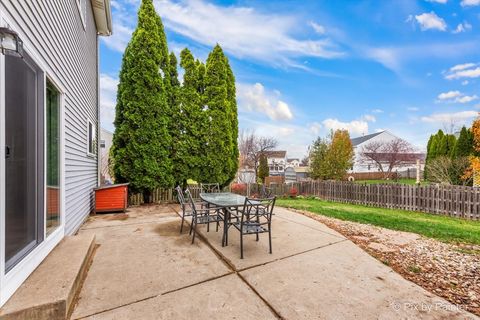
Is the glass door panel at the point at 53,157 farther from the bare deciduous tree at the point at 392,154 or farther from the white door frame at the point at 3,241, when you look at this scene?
the bare deciduous tree at the point at 392,154

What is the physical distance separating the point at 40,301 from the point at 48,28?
3.33 metres

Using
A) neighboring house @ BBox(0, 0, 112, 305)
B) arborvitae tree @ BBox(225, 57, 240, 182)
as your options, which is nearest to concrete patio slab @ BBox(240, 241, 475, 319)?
neighboring house @ BBox(0, 0, 112, 305)

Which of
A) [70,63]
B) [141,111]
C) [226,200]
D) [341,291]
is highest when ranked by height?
[70,63]

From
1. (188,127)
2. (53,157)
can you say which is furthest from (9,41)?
(188,127)

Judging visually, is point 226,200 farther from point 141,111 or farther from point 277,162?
point 277,162

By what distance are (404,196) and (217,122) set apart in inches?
323

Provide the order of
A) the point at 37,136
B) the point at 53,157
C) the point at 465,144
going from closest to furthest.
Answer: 1. the point at 37,136
2. the point at 53,157
3. the point at 465,144

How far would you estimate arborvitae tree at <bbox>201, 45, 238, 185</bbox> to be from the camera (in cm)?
923

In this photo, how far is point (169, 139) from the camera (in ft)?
27.3

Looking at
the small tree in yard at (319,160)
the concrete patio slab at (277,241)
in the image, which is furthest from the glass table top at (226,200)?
the small tree in yard at (319,160)

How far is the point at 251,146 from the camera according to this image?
83.0 ft

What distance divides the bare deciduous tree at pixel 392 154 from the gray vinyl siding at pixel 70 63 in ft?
97.0

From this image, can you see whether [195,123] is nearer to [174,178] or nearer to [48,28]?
[174,178]

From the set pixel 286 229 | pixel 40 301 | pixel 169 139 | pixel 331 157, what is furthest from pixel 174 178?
pixel 331 157
